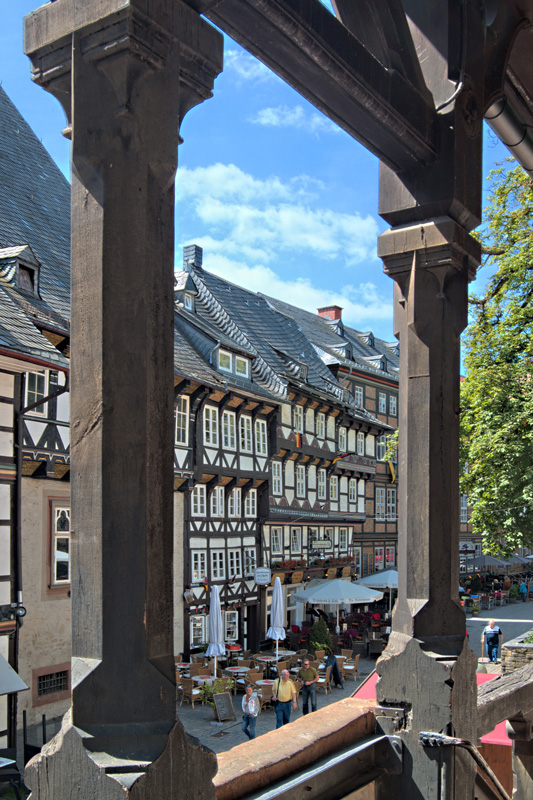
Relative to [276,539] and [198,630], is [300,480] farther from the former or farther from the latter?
[198,630]

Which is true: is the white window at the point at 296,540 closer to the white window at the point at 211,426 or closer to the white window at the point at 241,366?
the white window at the point at 241,366

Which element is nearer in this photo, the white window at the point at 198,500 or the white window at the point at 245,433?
the white window at the point at 198,500

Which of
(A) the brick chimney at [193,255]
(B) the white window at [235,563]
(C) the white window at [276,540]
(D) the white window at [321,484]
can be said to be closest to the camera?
Result: (B) the white window at [235,563]

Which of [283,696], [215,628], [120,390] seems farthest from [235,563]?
[120,390]

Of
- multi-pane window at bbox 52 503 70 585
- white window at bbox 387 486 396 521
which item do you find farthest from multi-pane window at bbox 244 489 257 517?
white window at bbox 387 486 396 521

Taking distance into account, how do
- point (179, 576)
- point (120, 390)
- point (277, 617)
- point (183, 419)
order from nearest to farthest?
point (120, 390) < point (277, 617) < point (183, 419) < point (179, 576)

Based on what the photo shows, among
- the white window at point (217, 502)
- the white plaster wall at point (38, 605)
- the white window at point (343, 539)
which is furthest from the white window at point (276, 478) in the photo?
the white plaster wall at point (38, 605)

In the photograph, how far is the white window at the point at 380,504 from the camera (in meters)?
35.4

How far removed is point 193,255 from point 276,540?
31.0ft

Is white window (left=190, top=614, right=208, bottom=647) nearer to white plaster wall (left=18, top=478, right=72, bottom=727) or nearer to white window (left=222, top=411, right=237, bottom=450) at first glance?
white window (left=222, top=411, right=237, bottom=450)

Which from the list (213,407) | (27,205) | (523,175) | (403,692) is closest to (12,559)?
(27,205)

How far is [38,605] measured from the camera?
1445cm

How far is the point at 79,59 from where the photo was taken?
1.71 metres

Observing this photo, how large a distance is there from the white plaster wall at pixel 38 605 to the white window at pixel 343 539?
17.0 meters
